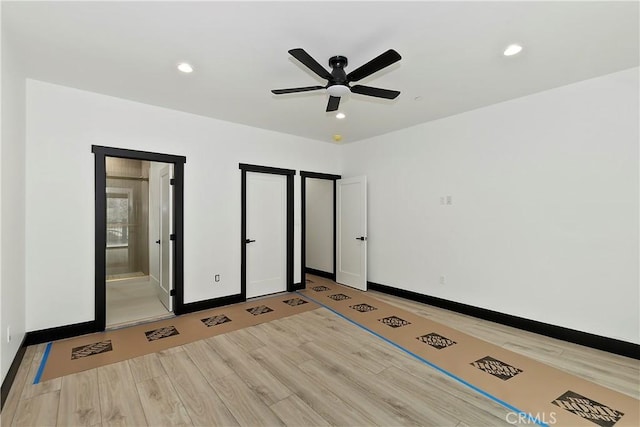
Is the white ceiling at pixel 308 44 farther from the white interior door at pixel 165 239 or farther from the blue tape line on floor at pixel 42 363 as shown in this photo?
the blue tape line on floor at pixel 42 363

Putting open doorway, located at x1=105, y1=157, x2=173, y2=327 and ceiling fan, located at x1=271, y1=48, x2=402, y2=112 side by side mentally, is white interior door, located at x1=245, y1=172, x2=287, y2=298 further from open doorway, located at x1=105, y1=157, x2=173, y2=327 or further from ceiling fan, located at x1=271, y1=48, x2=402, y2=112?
ceiling fan, located at x1=271, y1=48, x2=402, y2=112

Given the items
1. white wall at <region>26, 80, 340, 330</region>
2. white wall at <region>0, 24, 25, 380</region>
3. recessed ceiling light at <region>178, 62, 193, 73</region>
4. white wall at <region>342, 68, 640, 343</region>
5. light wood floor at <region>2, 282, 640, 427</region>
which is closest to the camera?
light wood floor at <region>2, 282, 640, 427</region>

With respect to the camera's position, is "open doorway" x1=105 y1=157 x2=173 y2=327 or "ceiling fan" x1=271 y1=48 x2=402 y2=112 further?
"open doorway" x1=105 y1=157 x2=173 y2=327

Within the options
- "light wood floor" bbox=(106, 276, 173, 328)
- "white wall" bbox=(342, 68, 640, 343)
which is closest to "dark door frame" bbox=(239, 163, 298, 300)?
"light wood floor" bbox=(106, 276, 173, 328)

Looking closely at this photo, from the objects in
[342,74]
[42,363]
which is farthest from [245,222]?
[342,74]

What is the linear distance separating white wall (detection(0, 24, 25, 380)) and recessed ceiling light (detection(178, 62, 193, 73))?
1.27m

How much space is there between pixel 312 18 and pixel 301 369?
3015mm

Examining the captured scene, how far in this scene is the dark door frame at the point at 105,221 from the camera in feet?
12.1

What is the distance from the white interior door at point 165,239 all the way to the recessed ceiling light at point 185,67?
174cm

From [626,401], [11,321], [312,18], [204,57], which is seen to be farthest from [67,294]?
[626,401]

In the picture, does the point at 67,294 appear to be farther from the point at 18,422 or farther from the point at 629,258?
the point at 629,258

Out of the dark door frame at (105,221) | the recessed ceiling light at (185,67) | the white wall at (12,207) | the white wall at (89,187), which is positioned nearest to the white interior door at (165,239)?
the dark door frame at (105,221)

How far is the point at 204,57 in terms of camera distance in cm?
285

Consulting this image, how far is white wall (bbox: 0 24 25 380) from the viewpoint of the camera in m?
2.36
